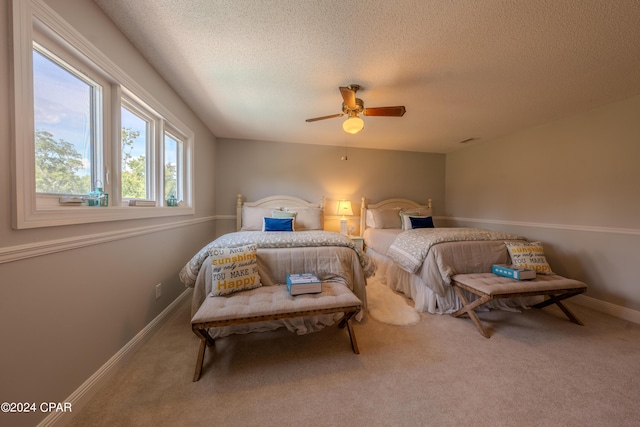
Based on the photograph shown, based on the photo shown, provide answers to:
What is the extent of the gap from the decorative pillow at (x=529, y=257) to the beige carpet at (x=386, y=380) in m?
0.58

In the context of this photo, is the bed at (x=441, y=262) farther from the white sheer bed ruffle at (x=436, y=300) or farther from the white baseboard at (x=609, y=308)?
the white baseboard at (x=609, y=308)

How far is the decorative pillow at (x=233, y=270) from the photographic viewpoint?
1.80 meters

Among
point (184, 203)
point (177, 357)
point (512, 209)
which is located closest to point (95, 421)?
point (177, 357)

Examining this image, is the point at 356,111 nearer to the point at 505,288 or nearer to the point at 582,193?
the point at 505,288

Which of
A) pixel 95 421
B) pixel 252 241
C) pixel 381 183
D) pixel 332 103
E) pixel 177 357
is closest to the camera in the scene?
pixel 95 421

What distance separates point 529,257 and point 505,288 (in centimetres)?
72

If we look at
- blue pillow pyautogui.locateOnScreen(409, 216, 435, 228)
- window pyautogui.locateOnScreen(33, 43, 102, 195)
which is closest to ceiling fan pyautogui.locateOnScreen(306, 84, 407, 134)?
window pyautogui.locateOnScreen(33, 43, 102, 195)

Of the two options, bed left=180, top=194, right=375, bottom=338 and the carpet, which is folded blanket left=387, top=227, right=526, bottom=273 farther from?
bed left=180, top=194, right=375, bottom=338

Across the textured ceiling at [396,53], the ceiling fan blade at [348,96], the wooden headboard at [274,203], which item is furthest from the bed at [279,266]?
the wooden headboard at [274,203]

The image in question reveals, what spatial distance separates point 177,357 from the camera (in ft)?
5.57

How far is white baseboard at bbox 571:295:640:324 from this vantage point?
2.29m

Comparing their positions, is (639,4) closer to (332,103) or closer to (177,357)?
(332,103)

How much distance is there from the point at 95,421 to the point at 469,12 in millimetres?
3121

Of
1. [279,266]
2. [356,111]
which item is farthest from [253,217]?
[356,111]
